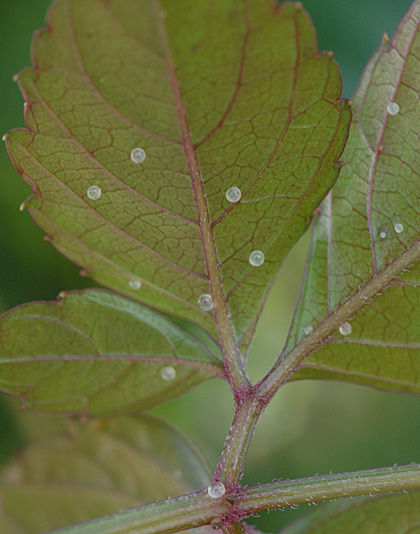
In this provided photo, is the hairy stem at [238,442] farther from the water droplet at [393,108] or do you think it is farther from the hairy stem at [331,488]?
the water droplet at [393,108]

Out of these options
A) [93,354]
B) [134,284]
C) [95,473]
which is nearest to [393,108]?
[134,284]

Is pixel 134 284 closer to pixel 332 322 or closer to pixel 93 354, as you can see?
pixel 93 354

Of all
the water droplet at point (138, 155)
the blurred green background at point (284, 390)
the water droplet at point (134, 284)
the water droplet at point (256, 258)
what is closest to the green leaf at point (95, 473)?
the blurred green background at point (284, 390)

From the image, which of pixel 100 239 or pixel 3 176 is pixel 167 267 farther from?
pixel 3 176

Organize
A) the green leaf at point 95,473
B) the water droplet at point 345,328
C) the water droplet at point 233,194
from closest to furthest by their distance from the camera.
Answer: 1. the water droplet at point 233,194
2. the water droplet at point 345,328
3. the green leaf at point 95,473

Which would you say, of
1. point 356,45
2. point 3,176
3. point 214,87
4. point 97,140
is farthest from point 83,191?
point 356,45

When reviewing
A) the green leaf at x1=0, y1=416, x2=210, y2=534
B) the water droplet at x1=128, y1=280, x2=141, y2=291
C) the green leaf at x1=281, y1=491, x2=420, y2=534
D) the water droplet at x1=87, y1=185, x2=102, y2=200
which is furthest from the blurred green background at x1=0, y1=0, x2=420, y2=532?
the water droplet at x1=87, y1=185, x2=102, y2=200
